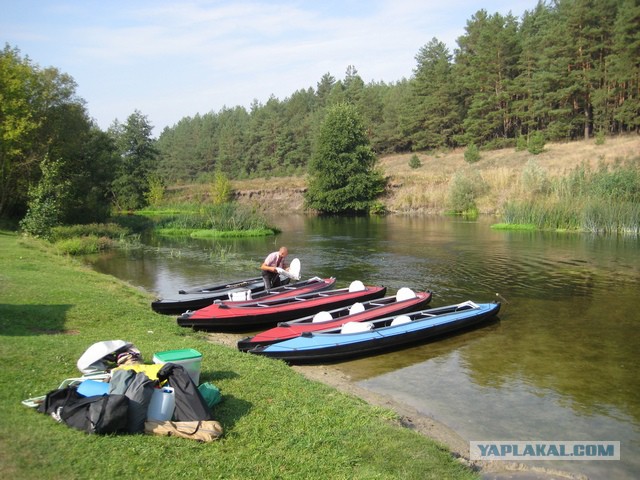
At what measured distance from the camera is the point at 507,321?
44.7 ft

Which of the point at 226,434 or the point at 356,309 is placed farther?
the point at 356,309

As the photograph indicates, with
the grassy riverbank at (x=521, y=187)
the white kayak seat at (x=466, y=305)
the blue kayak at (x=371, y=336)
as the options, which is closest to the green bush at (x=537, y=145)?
the grassy riverbank at (x=521, y=187)

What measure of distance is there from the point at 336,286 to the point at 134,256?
12.8 meters

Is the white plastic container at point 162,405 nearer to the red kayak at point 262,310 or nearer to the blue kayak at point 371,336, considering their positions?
the blue kayak at point 371,336

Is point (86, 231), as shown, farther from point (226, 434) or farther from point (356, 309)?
point (226, 434)

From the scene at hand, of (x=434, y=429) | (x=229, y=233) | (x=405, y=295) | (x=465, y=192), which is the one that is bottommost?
(x=434, y=429)

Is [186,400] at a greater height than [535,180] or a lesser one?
lesser

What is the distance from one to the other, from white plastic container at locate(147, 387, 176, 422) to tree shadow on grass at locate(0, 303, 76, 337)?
154 inches

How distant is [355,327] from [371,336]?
Answer: 1.33 ft

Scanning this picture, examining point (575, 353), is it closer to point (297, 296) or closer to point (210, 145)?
point (297, 296)

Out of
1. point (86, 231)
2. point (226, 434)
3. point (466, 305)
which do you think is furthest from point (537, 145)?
point (226, 434)

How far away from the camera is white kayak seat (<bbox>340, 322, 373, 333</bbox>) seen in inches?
428

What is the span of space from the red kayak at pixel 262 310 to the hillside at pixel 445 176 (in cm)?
3329

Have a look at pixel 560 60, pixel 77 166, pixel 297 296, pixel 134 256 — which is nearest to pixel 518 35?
pixel 560 60
